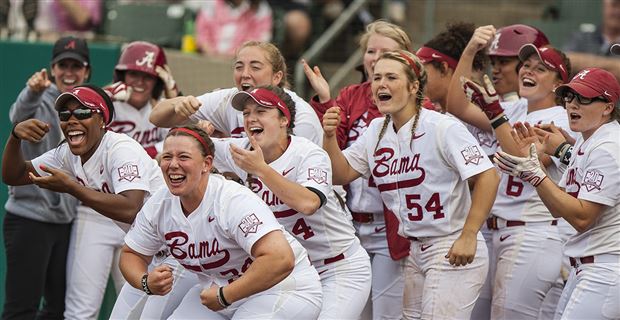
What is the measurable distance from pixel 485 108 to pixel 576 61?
3.60 metres

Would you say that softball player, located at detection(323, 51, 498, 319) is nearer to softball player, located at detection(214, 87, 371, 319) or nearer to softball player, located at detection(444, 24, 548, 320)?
softball player, located at detection(214, 87, 371, 319)

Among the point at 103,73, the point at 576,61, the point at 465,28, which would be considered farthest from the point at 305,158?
the point at 576,61

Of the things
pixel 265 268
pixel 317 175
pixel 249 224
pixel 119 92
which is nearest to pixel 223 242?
pixel 249 224

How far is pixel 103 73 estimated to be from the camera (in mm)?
9578

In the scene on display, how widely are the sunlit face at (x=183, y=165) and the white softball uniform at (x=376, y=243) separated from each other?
148 centimetres

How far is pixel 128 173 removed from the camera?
6473mm

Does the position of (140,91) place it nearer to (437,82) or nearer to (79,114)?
(79,114)

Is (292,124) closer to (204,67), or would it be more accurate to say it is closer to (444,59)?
(444,59)

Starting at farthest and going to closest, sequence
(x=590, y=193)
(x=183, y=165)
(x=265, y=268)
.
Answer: (x=590, y=193), (x=183, y=165), (x=265, y=268)

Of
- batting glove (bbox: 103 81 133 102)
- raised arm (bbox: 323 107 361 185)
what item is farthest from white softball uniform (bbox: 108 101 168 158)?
raised arm (bbox: 323 107 361 185)

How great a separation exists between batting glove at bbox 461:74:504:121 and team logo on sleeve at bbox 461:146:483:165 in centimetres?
52

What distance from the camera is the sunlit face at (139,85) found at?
7.79 m

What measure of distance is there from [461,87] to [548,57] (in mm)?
552

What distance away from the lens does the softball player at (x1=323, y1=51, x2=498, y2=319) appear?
611 centimetres
